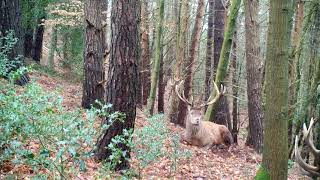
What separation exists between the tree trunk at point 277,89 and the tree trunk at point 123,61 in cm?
235

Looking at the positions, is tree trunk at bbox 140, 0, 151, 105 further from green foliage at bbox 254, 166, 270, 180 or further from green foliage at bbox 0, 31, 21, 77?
green foliage at bbox 254, 166, 270, 180

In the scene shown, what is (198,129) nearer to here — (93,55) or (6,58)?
(93,55)

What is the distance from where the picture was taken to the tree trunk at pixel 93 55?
35.2 ft

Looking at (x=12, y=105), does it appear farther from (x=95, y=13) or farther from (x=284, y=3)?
(x=95, y=13)

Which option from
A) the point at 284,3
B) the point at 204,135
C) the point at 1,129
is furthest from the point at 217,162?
the point at 1,129

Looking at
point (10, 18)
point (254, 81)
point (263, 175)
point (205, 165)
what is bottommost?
point (205, 165)

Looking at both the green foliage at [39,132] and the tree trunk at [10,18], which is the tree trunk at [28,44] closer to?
the tree trunk at [10,18]

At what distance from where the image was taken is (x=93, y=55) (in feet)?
35.5

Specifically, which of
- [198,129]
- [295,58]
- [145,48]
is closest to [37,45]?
[145,48]

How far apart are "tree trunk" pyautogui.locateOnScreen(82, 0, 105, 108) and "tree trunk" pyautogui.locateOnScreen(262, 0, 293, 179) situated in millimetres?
5974

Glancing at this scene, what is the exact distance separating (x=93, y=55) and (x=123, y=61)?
4041mm

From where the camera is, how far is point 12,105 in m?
4.46

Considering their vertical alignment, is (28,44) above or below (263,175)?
above

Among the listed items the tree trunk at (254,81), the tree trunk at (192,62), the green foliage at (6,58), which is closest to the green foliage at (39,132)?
the green foliage at (6,58)
